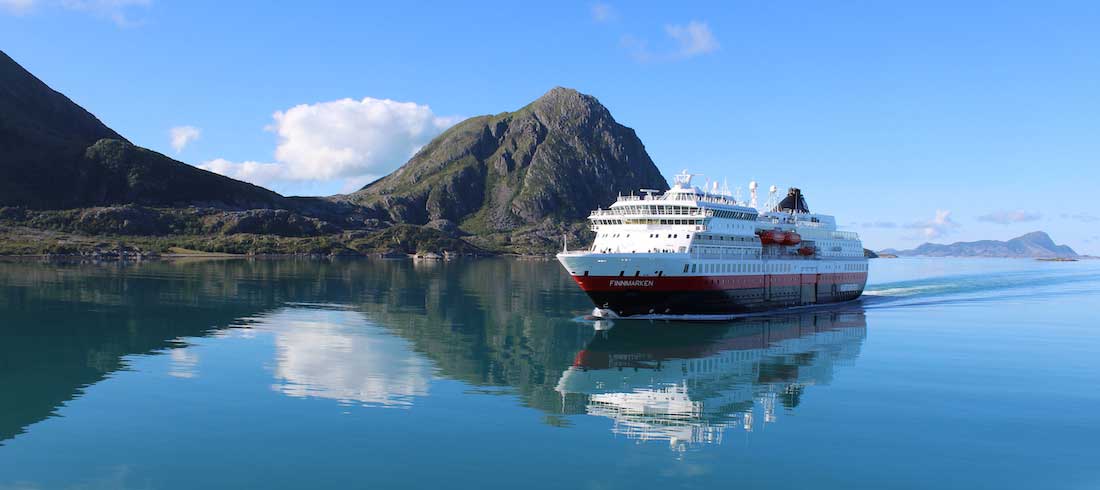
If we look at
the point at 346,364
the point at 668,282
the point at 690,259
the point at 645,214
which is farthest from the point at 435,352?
the point at 645,214

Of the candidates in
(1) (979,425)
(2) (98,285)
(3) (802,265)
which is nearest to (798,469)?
(1) (979,425)

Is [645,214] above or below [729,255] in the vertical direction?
above

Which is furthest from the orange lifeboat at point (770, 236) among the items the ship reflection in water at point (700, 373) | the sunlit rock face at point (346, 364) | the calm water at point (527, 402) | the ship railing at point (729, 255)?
the sunlit rock face at point (346, 364)

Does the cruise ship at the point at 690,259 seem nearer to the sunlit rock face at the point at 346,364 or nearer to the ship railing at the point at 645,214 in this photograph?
the ship railing at the point at 645,214

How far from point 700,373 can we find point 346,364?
21.5 m

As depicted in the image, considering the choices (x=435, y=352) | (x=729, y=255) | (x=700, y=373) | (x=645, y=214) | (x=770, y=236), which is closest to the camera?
(x=700, y=373)

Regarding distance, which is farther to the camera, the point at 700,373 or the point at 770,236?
the point at 770,236

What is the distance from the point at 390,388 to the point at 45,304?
54042 mm

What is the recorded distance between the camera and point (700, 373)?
45500 mm

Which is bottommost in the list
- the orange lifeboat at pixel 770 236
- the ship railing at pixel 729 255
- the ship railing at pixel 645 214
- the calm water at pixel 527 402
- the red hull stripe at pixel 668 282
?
the calm water at pixel 527 402

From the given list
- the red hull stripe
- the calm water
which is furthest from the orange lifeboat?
the calm water

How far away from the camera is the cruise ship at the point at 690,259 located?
67.1 metres

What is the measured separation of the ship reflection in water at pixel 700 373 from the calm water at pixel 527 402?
222 mm

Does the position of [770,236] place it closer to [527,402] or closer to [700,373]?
[700,373]
